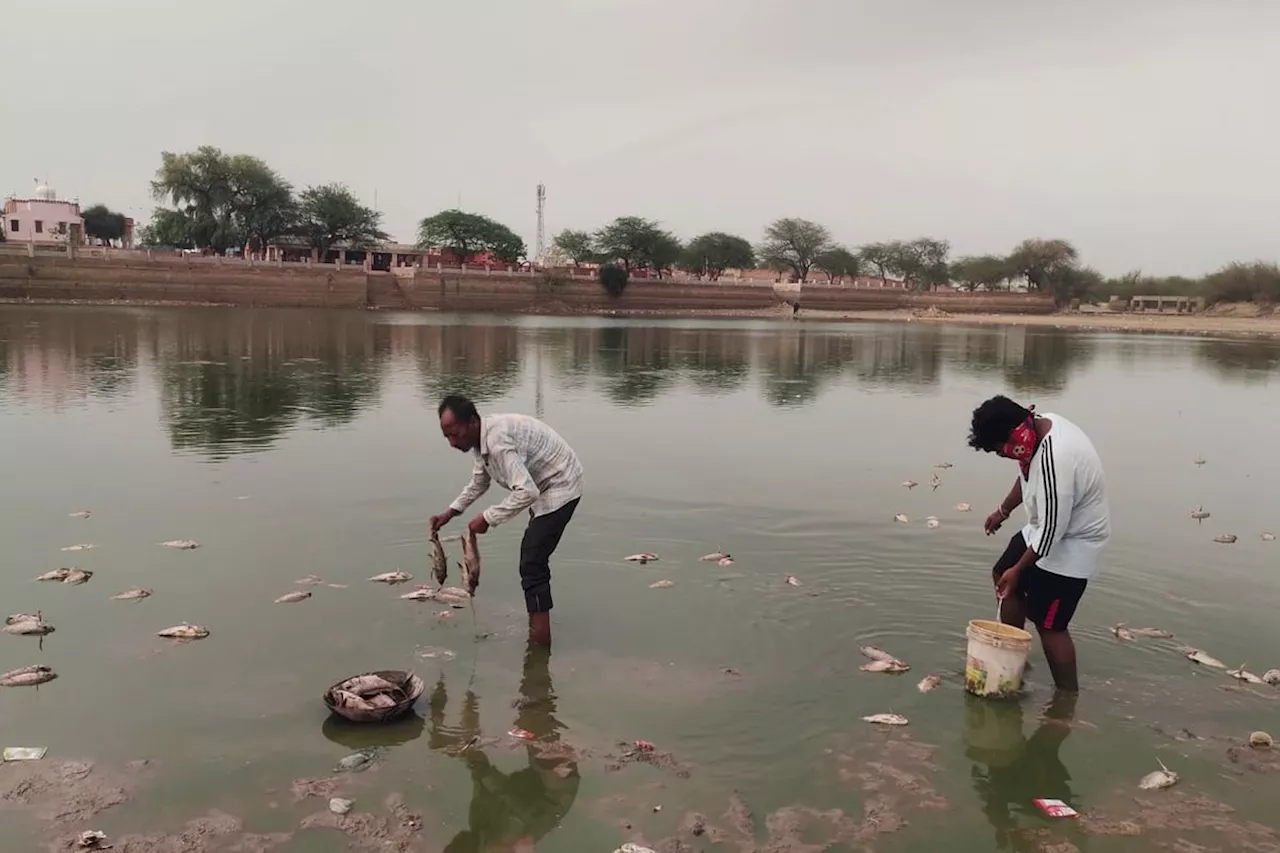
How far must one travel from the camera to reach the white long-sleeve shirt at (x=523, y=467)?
19.2 ft

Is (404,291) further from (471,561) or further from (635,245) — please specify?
(471,561)

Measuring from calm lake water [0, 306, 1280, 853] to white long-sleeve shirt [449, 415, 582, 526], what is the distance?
1.09 meters

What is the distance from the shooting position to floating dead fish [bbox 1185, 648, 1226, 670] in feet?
21.1

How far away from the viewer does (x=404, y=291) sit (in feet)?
251

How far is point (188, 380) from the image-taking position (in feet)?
68.9

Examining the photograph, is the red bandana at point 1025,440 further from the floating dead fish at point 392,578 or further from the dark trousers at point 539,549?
the floating dead fish at point 392,578

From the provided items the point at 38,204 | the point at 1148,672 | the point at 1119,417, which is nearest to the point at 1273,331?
the point at 1119,417

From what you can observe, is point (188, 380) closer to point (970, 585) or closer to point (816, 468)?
point (816, 468)

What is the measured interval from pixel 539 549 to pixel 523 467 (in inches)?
25.1

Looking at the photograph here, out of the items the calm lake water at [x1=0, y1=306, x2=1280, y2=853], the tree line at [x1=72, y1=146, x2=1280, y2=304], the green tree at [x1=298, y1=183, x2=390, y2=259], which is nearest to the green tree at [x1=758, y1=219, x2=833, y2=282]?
the tree line at [x1=72, y1=146, x2=1280, y2=304]

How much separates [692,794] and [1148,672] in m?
3.52

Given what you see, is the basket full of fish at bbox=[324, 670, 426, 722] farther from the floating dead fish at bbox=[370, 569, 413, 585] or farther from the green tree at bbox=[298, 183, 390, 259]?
the green tree at bbox=[298, 183, 390, 259]

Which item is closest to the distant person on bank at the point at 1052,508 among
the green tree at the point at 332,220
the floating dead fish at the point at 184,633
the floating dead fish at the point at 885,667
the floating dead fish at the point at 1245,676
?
the floating dead fish at the point at 885,667

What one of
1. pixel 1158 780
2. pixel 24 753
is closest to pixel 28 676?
pixel 24 753
